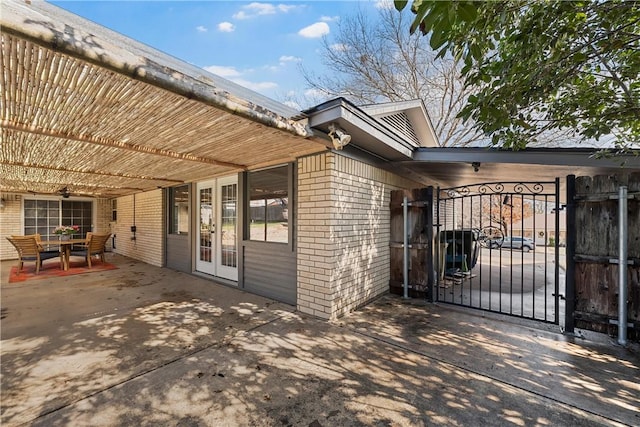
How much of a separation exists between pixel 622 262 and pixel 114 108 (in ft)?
18.1

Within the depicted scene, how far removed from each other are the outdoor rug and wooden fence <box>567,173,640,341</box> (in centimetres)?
982

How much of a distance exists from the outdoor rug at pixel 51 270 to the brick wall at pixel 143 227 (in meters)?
0.94

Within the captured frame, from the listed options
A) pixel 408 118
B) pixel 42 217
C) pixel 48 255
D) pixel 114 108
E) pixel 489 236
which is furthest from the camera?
pixel 42 217

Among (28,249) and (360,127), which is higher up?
(360,127)

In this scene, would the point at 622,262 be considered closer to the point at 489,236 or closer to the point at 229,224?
the point at 489,236

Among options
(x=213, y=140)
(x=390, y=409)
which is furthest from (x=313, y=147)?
(x=390, y=409)

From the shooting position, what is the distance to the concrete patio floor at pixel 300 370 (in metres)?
1.97

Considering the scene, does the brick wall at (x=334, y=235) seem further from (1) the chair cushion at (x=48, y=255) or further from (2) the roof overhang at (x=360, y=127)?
(1) the chair cushion at (x=48, y=255)

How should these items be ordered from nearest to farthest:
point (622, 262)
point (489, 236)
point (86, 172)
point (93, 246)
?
1. point (622, 262)
2. point (86, 172)
3. point (489, 236)
4. point (93, 246)

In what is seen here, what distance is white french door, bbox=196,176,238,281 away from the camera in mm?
5617

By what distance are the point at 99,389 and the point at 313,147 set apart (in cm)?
327

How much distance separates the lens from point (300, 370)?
8.28 feet

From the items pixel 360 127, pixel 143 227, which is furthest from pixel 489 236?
pixel 143 227

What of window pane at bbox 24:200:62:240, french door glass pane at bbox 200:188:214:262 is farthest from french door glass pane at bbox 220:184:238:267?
window pane at bbox 24:200:62:240
